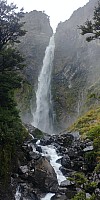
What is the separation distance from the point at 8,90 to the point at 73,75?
42479mm

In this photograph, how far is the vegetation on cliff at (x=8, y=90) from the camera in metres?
17.4

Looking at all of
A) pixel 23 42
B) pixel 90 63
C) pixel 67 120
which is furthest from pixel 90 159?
pixel 23 42

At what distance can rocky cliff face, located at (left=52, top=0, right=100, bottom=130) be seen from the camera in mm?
56725

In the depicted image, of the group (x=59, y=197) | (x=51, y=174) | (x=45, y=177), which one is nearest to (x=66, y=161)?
(x=51, y=174)

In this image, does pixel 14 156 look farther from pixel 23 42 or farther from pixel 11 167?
pixel 23 42

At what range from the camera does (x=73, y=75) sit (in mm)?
62312

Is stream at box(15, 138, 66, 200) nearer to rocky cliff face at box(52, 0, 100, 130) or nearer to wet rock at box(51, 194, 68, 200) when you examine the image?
wet rock at box(51, 194, 68, 200)

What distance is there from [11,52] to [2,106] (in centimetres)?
366

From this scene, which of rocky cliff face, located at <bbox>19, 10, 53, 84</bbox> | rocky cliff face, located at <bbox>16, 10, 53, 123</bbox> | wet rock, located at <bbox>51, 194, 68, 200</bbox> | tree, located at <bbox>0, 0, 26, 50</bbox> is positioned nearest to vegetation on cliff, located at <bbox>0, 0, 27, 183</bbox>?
tree, located at <bbox>0, 0, 26, 50</bbox>

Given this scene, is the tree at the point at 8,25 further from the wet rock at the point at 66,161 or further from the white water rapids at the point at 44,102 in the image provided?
the white water rapids at the point at 44,102

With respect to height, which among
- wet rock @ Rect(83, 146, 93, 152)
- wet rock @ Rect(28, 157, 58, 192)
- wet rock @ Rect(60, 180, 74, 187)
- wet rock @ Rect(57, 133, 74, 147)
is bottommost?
wet rock @ Rect(60, 180, 74, 187)

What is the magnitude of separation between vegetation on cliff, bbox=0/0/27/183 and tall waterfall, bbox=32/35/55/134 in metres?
31.6

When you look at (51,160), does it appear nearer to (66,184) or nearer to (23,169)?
(66,184)

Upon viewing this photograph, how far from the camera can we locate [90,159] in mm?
21266
